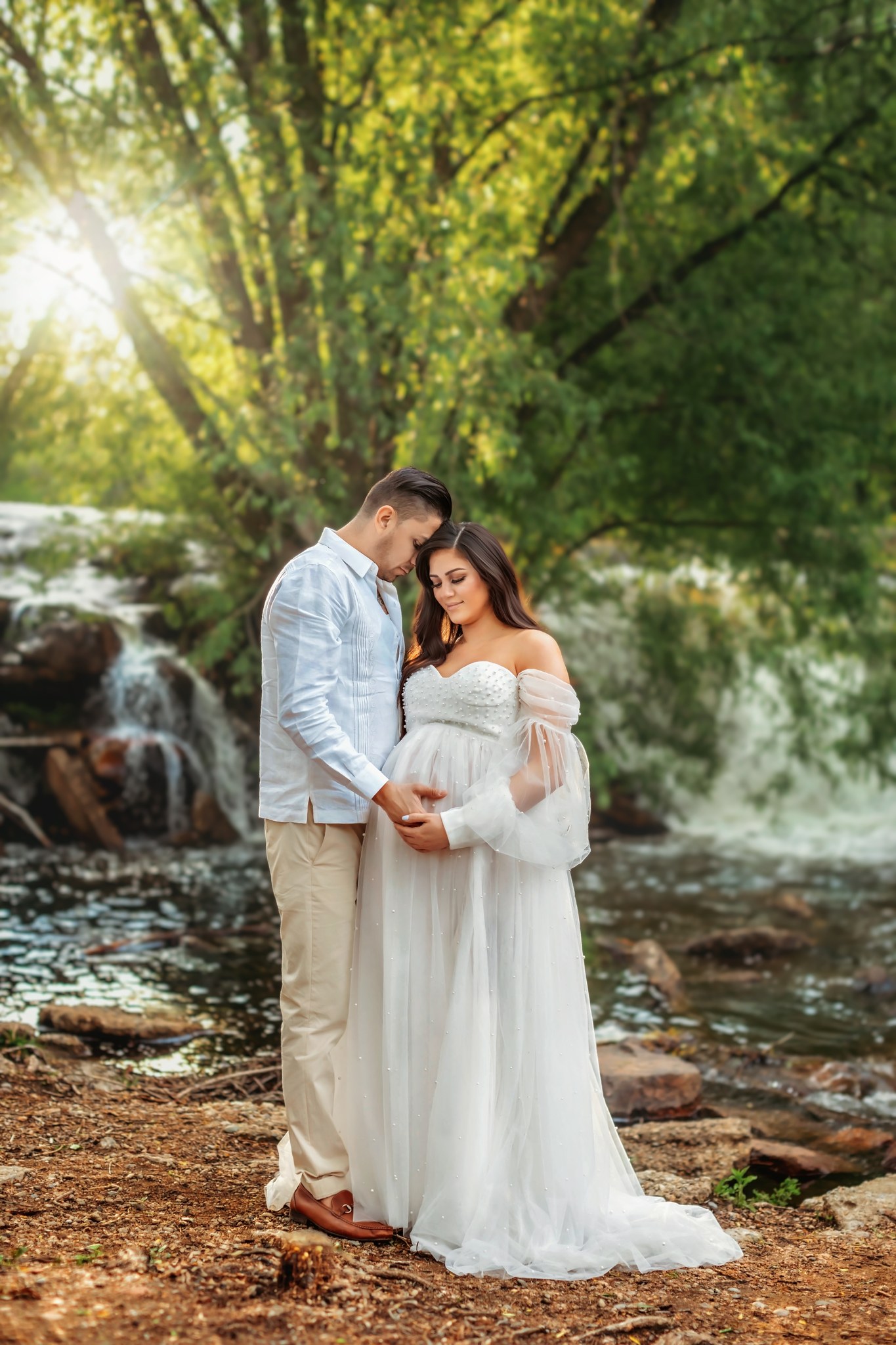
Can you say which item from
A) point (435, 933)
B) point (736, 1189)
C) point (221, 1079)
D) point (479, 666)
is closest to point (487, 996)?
point (435, 933)

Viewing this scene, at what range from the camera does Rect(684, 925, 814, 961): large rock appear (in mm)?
9570

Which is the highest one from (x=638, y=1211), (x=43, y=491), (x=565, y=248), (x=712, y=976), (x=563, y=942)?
(x=565, y=248)

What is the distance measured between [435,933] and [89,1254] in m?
1.29

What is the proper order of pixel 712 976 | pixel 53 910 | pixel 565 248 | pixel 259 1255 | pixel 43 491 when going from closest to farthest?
pixel 259 1255 < pixel 712 976 < pixel 53 910 < pixel 565 248 < pixel 43 491

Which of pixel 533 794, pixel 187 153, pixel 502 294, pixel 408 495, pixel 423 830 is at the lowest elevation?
pixel 423 830

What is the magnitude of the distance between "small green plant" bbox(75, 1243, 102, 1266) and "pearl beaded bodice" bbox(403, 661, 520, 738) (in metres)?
1.77

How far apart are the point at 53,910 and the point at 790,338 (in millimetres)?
8612

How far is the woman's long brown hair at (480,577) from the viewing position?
12.9ft

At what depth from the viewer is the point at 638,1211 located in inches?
148

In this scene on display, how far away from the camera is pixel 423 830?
12.0 feet

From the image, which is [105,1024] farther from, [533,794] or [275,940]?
[533,794]

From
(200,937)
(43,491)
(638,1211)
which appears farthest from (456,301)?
(43,491)

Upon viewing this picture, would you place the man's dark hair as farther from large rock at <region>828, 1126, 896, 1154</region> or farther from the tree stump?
large rock at <region>828, 1126, 896, 1154</region>

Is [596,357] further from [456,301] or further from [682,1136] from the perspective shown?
[682,1136]
